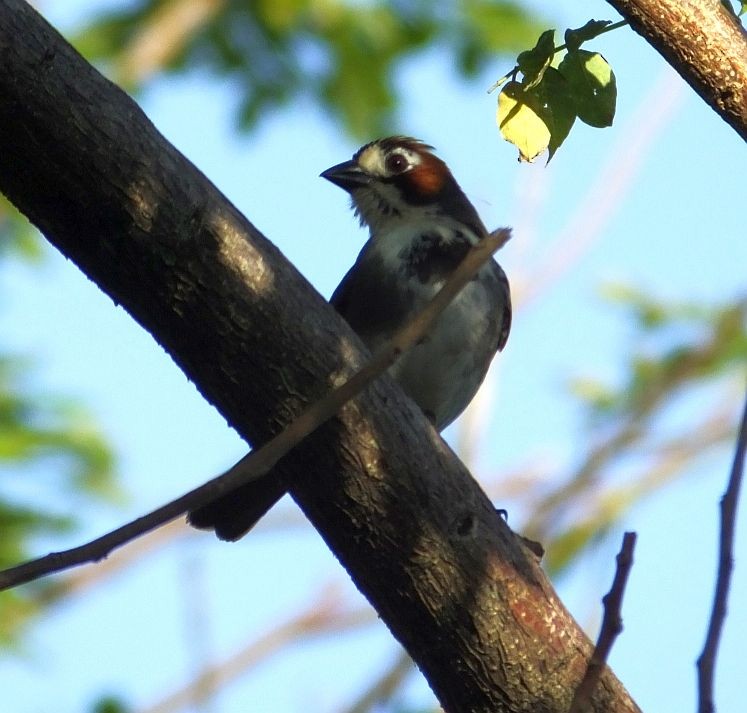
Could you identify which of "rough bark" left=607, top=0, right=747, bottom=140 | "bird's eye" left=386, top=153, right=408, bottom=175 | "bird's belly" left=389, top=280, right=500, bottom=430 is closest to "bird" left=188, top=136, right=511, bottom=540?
"bird's belly" left=389, top=280, right=500, bottom=430

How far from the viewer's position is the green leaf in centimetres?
297

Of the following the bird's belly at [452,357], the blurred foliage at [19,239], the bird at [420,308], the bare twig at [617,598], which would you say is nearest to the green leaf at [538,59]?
the bare twig at [617,598]

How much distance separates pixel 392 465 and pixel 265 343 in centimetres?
41

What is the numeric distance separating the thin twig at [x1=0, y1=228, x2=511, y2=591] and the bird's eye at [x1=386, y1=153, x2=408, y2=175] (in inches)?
154

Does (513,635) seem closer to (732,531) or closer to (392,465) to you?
(392,465)

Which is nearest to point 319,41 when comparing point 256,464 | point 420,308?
point 420,308

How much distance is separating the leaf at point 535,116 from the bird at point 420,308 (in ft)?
5.80

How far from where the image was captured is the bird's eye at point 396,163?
6168 mm

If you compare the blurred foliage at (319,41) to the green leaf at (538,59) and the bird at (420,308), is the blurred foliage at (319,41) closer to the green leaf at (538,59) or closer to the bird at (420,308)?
the bird at (420,308)

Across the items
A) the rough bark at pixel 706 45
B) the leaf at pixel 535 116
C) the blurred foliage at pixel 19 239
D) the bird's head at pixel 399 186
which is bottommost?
the rough bark at pixel 706 45

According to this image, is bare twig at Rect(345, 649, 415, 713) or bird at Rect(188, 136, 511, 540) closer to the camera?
bird at Rect(188, 136, 511, 540)

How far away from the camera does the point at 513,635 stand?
329cm

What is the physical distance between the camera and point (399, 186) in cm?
609

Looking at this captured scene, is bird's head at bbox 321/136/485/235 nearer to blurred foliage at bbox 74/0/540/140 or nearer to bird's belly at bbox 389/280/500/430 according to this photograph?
bird's belly at bbox 389/280/500/430
